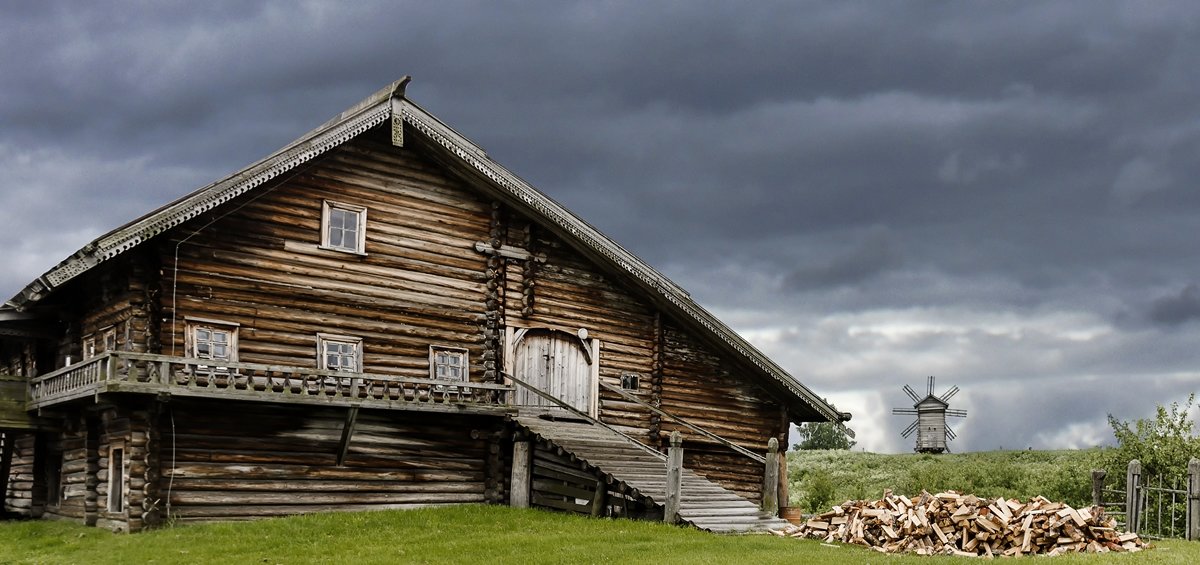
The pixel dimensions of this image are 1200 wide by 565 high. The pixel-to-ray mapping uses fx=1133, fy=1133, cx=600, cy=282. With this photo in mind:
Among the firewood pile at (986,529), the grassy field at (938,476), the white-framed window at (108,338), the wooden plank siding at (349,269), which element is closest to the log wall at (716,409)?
the grassy field at (938,476)

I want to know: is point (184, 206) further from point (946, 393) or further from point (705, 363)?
point (946, 393)

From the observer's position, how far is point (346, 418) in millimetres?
25203

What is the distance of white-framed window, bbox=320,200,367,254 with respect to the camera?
26.8m

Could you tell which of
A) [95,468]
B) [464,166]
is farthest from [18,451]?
[464,166]

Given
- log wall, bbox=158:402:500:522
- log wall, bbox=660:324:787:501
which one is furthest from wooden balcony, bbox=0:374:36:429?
log wall, bbox=660:324:787:501

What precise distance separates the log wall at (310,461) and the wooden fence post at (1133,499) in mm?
15184

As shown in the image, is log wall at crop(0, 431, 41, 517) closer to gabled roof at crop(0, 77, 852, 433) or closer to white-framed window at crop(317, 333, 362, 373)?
gabled roof at crop(0, 77, 852, 433)

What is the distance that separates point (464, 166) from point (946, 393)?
210 ft

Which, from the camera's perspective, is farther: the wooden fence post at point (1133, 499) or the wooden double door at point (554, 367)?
the wooden double door at point (554, 367)

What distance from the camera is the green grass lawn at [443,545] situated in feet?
66.5

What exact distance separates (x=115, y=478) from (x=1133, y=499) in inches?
920

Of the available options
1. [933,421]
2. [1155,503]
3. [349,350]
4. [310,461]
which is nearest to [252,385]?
[310,461]

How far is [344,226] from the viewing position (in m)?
27.2

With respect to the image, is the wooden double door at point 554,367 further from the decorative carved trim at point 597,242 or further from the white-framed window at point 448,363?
the decorative carved trim at point 597,242
